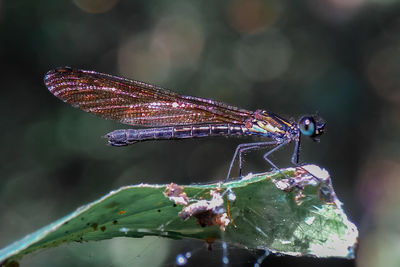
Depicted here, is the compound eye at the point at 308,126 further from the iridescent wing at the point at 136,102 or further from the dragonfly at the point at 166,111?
the iridescent wing at the point at 136,102

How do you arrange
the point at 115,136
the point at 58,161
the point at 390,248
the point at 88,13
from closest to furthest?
the point at 115,136 < the point at 390,248 < the point at 58,161 < the point at 88,13

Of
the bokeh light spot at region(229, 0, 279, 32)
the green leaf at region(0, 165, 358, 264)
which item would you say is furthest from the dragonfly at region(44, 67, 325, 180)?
the bokeh light spot at region(229, 0, 279, 32)

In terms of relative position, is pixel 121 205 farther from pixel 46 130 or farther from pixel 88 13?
pixel 88 13

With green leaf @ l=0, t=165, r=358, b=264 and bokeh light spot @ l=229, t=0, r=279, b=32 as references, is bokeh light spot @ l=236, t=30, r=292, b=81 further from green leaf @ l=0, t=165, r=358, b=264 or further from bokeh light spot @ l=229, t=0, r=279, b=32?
green leaf @ l=0, t=165, r=358, b=264

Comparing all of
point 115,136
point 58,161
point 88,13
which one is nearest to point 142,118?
point 115,136

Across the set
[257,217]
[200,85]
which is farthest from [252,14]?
[257,217]
